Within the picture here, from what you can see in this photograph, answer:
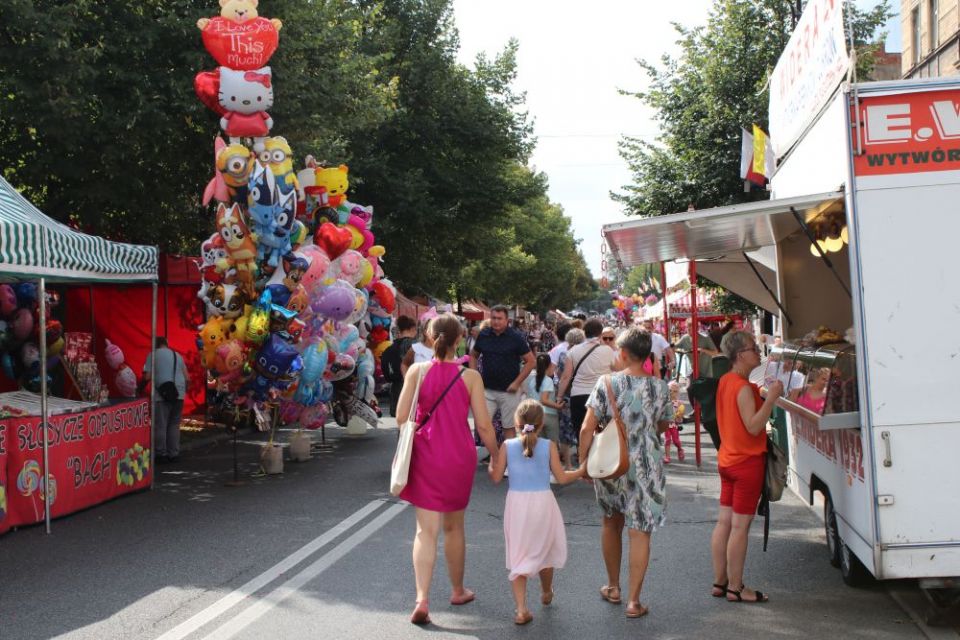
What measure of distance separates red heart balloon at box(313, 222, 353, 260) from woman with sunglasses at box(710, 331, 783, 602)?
789cm

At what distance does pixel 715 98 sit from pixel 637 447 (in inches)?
769

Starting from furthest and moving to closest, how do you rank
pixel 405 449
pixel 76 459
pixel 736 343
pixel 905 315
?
pixel 76 459 < pixel 736 343 < pixel 405 449 < pixel 905 315

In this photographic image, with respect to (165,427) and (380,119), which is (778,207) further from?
(380,119)

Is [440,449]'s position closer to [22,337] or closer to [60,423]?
[60,423]

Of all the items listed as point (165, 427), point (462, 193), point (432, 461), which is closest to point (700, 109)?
point (462, 193)

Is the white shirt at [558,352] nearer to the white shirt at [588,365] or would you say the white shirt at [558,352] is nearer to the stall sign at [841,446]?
the white shirt at [588,365]

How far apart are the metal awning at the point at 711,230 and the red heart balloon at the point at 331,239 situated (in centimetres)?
499

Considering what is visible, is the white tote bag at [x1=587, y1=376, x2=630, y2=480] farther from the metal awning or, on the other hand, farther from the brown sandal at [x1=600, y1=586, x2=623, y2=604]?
the metal awning

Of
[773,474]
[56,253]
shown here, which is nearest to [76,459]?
[56,253]

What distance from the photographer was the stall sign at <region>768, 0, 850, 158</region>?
6.12 metres

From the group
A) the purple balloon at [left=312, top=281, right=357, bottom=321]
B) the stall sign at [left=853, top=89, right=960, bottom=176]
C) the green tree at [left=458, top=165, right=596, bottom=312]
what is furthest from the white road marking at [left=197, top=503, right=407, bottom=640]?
the green tree at [left=458, top=165, right=596, bottom=312]

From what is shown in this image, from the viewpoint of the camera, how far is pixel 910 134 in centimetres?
536

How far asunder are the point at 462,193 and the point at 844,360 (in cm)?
2283

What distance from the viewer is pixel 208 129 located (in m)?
14.3
